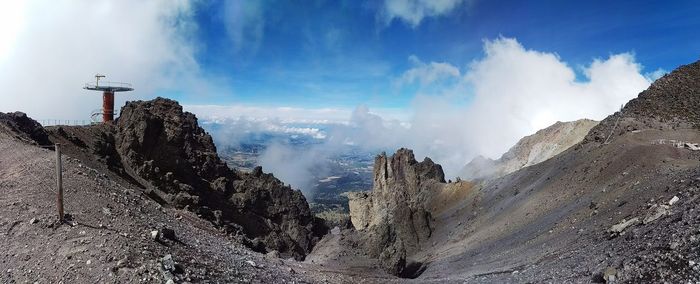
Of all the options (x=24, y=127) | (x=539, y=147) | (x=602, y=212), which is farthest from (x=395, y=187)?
(x=24, y=127)

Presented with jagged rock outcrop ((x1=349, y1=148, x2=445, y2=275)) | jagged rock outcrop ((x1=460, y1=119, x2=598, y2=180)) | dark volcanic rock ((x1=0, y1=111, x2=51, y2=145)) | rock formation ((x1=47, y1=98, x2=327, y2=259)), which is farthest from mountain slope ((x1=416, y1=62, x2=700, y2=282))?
dark volcanic rock ((x1=0, y1=111, x2=51, y2=145))

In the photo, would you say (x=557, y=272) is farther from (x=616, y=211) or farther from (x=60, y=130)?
(x=60, y=130)

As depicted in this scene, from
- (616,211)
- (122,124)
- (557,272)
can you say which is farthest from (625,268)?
(122,124)

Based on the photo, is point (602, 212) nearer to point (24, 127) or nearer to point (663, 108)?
point (663, 108)

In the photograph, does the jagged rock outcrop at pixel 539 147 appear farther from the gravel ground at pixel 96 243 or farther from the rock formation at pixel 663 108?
the gravel ground at pixel 96 243

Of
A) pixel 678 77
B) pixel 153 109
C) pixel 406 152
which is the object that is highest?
pixel 678 77

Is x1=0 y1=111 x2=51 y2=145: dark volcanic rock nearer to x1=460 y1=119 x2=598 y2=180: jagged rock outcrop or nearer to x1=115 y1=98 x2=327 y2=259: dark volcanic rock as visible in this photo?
x1=115 y1=98 x2=327 y2=259: dark volcanic rock
